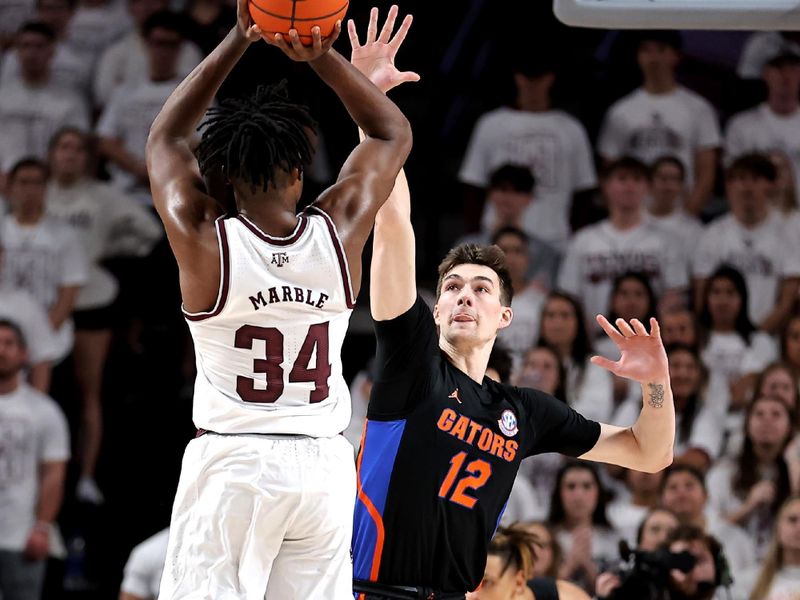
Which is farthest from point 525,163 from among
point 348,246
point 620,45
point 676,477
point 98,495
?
point 348,246

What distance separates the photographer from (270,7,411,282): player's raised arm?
12.4 feet

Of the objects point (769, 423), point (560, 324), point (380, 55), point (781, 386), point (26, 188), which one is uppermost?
point (380, 55)

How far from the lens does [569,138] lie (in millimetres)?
8867

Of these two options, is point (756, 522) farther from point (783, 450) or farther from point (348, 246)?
point (348, 246)

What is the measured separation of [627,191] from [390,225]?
461 centimetres

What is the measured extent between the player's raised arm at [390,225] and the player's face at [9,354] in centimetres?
416

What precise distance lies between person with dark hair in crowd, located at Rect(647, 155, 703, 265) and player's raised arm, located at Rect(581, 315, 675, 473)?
157 inches

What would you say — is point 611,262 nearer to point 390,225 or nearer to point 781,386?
point 781,386

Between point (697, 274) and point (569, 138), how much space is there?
48.2 inches

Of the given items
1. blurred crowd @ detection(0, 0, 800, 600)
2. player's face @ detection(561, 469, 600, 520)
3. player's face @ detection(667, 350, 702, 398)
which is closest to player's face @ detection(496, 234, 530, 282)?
blurred crowd @ detection(0, 0, 800, 600)

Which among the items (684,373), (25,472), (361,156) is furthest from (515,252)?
(361,156)

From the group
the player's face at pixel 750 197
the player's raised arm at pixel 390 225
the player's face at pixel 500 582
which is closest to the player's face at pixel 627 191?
the player's face at pixel 750 197

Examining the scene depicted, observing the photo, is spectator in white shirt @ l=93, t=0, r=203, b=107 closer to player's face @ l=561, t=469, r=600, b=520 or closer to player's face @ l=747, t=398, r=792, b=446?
player's face @ l=561, t=469, r=600, b=520

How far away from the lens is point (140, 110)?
8.81m
